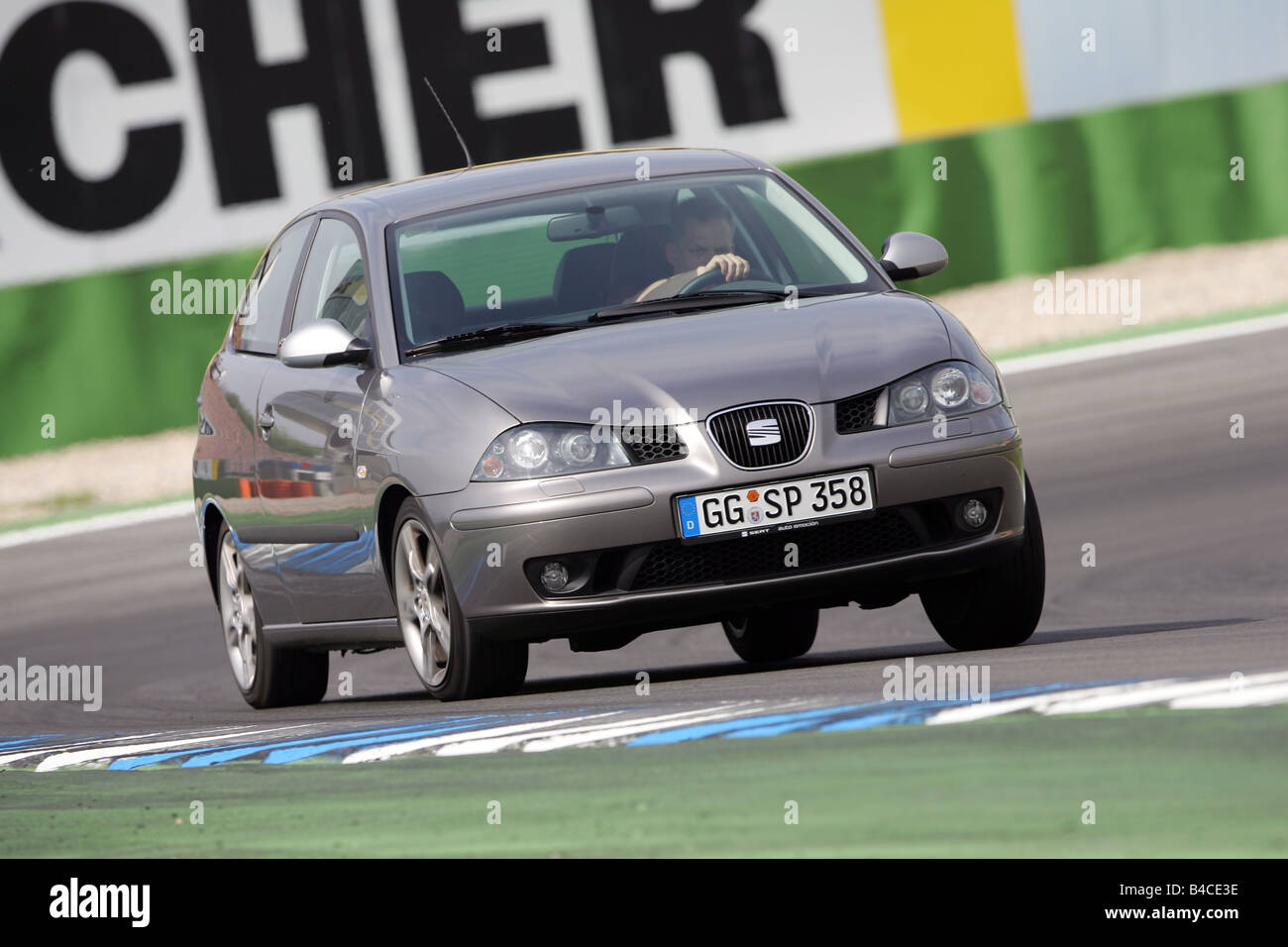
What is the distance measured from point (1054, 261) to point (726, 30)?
3.00 m

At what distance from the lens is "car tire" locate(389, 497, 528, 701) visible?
823 centimetres

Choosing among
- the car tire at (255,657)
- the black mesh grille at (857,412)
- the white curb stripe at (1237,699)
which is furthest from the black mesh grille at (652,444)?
the car tire at (255,657)

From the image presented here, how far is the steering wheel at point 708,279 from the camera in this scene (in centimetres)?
894

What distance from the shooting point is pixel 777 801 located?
5.55 m

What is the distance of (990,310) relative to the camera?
67.5 ft

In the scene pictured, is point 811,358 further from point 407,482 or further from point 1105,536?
point 1105,536

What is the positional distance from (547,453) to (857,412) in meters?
0.93

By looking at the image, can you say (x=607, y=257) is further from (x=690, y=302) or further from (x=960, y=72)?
(x=960, y=72)

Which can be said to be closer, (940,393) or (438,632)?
(940,393)

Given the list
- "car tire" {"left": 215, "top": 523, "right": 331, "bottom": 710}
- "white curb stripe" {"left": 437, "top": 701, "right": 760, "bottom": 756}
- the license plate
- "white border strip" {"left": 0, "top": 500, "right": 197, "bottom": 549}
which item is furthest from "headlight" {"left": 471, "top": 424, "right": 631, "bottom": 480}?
"white border strip" {"left": 0, "top": 500, "right": 197, "bottom": 549}

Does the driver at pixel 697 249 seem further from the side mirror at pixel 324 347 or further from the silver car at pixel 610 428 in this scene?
the side mirror at pixel 324 347

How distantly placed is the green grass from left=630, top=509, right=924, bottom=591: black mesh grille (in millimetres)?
1336

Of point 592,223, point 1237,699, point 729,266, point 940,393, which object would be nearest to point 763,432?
point 940,393
